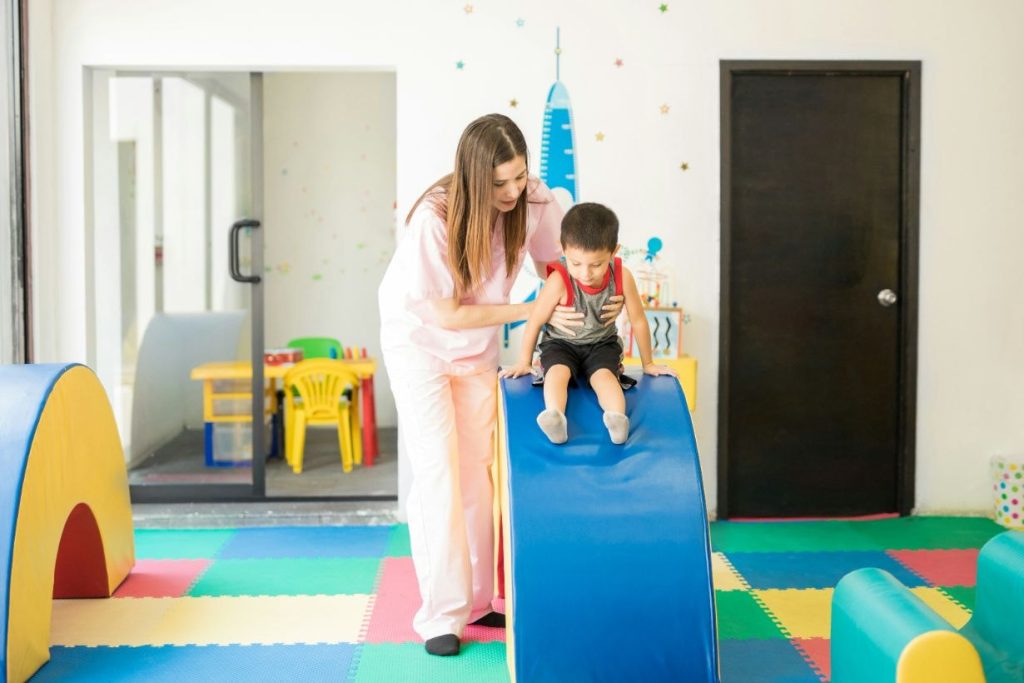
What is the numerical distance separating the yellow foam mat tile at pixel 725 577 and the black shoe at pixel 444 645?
0.94 m

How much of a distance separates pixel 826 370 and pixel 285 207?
3.52 m

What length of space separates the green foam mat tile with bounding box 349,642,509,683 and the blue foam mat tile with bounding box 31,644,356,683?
0.06 meters

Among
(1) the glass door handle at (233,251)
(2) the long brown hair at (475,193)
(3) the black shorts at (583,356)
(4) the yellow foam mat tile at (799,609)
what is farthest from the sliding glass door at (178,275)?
(4) the yellow foam mat tile at (799,609)

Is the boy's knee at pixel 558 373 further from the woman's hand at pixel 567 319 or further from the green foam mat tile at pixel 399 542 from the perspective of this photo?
the green foam mat tile at pixel 399 542

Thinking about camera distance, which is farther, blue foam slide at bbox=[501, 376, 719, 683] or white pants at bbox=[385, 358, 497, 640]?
white pants at bbox=[385, 358, 497, 640]

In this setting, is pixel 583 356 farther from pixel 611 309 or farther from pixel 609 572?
pixel 609 572

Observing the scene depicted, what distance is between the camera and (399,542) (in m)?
4.08

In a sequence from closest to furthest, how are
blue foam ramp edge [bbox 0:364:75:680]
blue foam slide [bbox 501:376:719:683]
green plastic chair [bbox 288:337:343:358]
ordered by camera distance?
1. blue foam slide [bbox 501:376:719:683]
2. blue foam ramp edge [bbox 0:364:75:680]
3. green plastic chair [bbox 288:337:343:358]

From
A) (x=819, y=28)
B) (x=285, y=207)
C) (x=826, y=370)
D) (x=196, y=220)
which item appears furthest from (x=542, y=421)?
(x=285, y=207)

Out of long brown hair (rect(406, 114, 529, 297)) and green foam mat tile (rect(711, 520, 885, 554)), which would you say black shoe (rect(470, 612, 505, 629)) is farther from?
green foam mat tile (rect(711, 520, 885, 554))

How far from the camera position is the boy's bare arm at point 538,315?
9.48ft

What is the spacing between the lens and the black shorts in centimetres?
286

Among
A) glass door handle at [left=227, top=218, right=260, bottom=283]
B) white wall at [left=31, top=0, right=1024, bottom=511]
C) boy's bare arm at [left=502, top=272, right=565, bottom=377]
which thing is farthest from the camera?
glass door handle at [left=227, top=218, right=260, bottom=283]

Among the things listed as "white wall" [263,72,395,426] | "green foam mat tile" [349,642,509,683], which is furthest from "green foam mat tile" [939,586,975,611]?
"white wall" [263,72,395,426]
